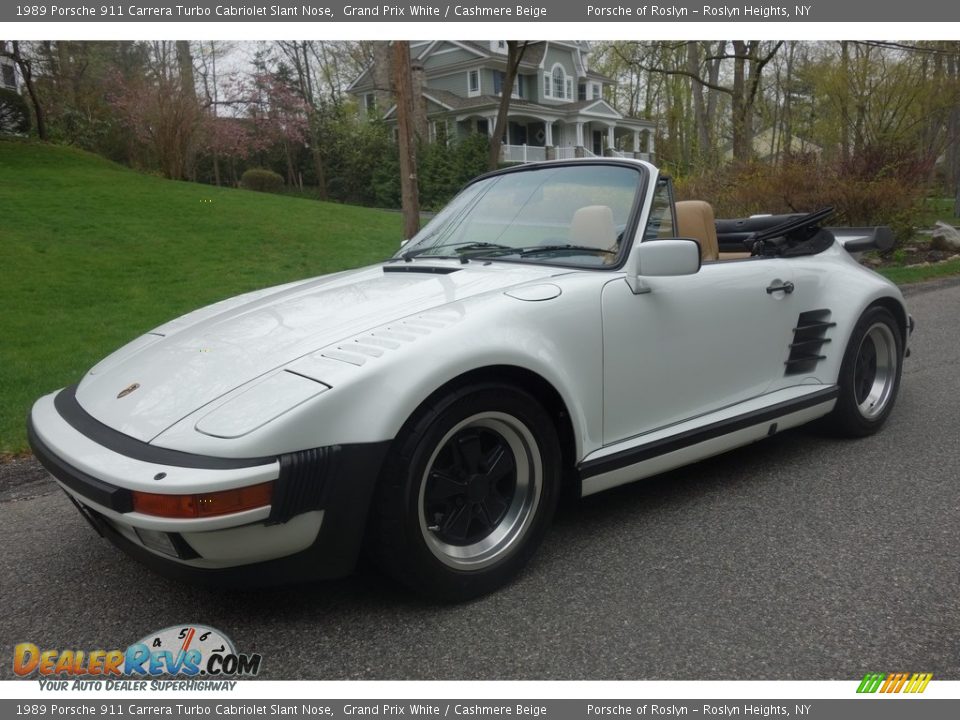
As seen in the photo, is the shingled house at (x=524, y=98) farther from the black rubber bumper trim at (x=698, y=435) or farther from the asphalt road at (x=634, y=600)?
the asphalt road at (x=634, y=600)

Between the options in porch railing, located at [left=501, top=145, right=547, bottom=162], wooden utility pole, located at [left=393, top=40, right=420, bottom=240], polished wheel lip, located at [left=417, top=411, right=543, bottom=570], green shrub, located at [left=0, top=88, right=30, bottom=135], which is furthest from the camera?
porch railing, located at [left=501, top=145, right=547, bottom=162]

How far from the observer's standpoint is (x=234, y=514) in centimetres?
202

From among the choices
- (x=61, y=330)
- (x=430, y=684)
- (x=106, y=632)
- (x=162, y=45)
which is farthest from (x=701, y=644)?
(x=162, y=45)

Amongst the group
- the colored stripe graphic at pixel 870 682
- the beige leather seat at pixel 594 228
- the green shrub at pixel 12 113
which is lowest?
the colored stripe graphic at pixel 870 682

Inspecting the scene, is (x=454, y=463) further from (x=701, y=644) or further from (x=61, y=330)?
(x=61, y=330)

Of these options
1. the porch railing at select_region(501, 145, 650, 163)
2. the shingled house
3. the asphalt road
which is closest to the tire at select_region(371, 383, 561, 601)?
the asphalt road

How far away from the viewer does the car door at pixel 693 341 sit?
2.93 metres

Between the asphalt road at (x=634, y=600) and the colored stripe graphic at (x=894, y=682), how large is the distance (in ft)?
0.10

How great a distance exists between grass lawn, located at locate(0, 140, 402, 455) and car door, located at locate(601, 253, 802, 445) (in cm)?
355

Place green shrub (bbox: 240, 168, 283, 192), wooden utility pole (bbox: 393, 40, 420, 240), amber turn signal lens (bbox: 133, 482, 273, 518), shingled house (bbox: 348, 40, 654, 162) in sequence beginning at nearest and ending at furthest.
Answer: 1. amber turn signal lens (bbox: 133, 482, 273, 518)
2. wooden utility pole (bbox: 393, 40, 420, 240)
3. green shrub (bbox: 240, 168, 283, 192)
4. shingled house (bbox: 348, 40, 654, 162)

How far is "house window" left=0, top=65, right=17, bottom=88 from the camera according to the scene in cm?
2434

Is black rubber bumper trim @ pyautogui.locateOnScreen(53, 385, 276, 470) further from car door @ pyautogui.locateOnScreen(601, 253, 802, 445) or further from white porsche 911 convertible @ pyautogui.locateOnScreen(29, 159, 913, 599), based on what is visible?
car door @ pyautogui.locateOnScreen(601, 253, 802, 445)

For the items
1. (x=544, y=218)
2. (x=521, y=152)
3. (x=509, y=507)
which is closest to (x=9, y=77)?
(x=521, y=152)

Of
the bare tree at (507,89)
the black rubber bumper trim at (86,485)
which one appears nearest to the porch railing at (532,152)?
the bare tree at (507,89)
